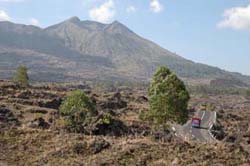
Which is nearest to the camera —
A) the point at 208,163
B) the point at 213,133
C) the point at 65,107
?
the point at 208,163

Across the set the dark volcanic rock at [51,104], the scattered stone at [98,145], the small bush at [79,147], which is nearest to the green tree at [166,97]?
the scattered stone at [98,145]

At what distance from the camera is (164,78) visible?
202 feet

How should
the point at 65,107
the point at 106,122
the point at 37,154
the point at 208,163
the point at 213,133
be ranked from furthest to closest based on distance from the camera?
the point at 213,133 < the point at 65,107 < the point at 106,122 < the point at 37,154 < the point at 208,163

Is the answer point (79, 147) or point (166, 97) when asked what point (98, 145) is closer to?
point (79, 147)

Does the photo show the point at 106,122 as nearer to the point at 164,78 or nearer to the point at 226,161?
the point at 226,161

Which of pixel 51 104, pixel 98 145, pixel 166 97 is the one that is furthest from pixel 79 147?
pixel 51 104

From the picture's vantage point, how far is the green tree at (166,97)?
200 ft

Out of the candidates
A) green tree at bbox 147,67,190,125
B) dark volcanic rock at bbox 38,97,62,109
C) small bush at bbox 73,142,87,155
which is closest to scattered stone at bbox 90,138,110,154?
small bush at bbox 73,142,87,155

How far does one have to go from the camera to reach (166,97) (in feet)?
199

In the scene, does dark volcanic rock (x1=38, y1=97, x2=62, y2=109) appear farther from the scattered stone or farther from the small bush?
the scattered stone

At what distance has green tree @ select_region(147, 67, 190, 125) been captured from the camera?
60.8m

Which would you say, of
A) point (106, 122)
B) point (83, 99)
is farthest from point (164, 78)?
point (106, 122)

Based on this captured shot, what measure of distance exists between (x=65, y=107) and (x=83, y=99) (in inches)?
103

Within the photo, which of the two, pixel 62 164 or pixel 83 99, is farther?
pixel 83 99
